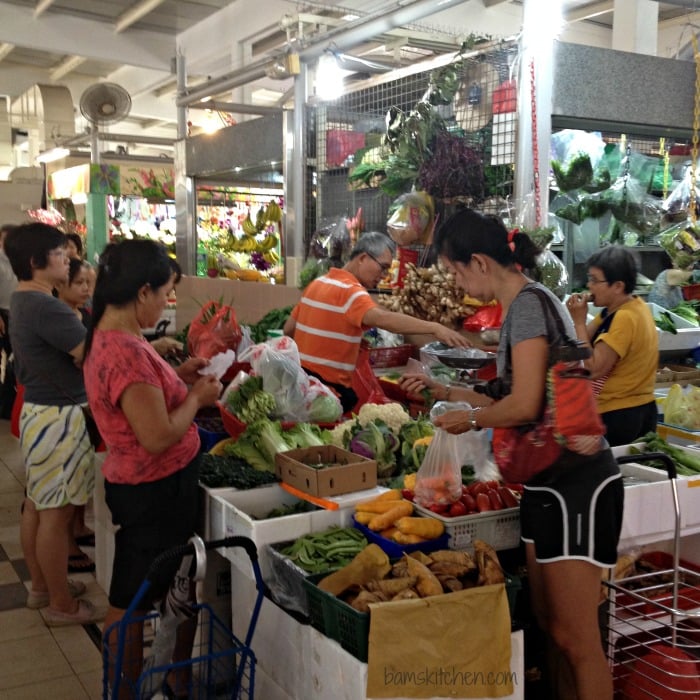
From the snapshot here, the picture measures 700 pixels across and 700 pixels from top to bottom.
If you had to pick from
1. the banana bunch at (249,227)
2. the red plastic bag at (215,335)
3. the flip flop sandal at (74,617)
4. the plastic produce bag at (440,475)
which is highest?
the banana bunch at (249,227)

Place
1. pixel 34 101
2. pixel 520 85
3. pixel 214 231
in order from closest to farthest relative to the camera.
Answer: pixel 520 85
pixel 214 231
pixel 34 101

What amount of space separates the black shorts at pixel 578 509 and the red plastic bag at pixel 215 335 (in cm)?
188

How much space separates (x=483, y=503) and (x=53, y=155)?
1120 cm

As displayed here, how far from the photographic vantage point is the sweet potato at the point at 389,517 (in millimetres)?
2604

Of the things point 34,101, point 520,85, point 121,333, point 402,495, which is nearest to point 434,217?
point 520,85

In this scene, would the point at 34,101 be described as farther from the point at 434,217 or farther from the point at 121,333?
the point at 121,333

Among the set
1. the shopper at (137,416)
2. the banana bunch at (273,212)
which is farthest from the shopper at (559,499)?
the banana bunch at (273,212)

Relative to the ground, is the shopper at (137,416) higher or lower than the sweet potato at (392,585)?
higher

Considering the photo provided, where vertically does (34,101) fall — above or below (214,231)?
above

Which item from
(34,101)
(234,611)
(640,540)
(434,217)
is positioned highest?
(34,101)

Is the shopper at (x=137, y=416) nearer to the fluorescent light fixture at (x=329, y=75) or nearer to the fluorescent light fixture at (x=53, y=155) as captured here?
the fluorescent light fixture at (x=329, y=75)

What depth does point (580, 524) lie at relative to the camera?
2.32 metres

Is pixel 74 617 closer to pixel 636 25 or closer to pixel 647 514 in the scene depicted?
pixel 647 514

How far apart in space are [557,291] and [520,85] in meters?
1.11
